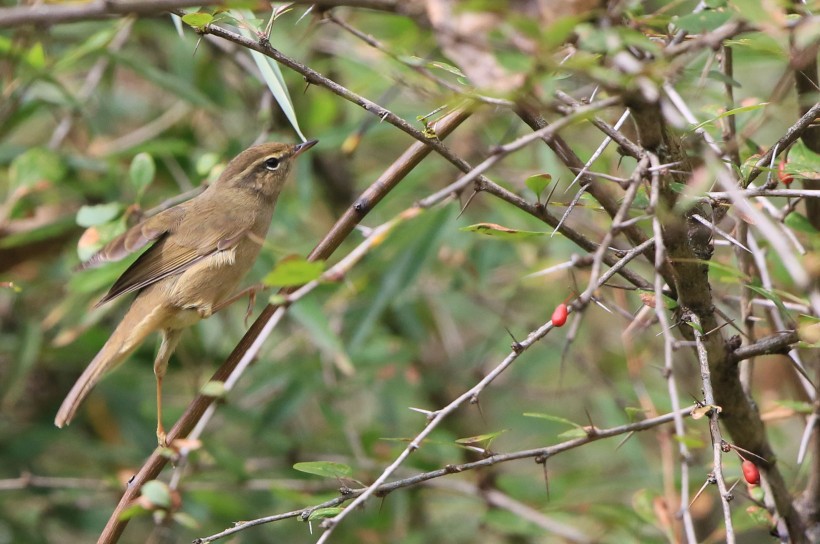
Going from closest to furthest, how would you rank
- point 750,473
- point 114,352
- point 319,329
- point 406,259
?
point 750,473
point 114,352
point 319,329
point 406,259

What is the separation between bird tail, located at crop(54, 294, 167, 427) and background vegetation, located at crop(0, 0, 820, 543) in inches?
10.0

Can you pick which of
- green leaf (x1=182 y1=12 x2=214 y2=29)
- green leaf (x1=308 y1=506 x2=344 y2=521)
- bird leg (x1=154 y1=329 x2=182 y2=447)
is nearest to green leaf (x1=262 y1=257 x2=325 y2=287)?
green leaf (x1=308 y1=506 x2=344 y2=521)

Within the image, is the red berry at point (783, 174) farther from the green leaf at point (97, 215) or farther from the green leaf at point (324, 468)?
the green leaf at point (97, 215)

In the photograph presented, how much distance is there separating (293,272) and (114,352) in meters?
2.34

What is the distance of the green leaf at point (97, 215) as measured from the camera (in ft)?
10.8

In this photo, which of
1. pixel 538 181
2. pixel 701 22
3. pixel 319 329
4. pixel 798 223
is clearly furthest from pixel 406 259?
pixel 701 22

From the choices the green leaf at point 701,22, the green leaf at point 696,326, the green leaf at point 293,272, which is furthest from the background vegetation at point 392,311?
the green leaf at point 293,272

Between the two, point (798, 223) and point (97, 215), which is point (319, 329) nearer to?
point (97, 215)

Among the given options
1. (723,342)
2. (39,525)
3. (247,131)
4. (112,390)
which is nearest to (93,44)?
(247,131)

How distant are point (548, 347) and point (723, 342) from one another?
2994 millimetres

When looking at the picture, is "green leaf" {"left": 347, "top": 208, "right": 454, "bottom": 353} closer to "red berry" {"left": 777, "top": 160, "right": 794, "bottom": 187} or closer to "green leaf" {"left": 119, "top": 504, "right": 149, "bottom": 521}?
"red berry" {"left": 777, "top": 160, "right": 794, "bottom": 187}

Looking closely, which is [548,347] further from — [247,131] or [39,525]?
[39,525]

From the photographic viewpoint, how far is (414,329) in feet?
17.3

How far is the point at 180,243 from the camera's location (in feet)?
13.7
